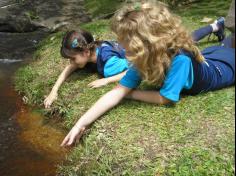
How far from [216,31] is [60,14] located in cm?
411

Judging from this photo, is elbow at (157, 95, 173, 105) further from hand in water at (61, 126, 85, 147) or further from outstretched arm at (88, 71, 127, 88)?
outstretched arm at (88, 71, 127, 88)

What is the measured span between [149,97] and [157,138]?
48 cm

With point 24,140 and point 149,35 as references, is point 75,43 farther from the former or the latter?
point 149,35

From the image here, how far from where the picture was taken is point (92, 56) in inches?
188

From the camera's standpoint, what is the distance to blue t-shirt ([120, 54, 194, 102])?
3.45 m

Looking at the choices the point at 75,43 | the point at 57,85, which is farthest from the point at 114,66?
the point at 57,85

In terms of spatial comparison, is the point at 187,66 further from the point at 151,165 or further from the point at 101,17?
the point at 101,17

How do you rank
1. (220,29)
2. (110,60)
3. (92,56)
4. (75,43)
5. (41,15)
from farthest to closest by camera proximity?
(41,15), (220,29), (92,56), (110,60), (75,43)

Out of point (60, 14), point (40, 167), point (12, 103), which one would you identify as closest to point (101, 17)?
point (60, 14)

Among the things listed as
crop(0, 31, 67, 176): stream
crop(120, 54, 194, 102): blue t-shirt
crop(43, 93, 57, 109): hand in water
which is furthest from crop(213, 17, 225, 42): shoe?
crop(0, 31, 67, 176): stream

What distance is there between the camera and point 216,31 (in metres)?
5.22

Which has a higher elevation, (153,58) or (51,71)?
(153,58)

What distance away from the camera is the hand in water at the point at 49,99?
4574mm

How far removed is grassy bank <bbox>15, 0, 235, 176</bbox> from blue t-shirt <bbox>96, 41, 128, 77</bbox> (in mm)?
238
